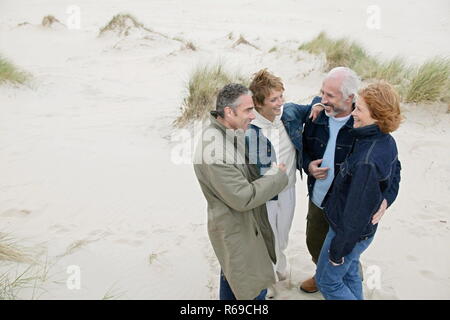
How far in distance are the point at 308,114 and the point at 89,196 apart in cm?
256

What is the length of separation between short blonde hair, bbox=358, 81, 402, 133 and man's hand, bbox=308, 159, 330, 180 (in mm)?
577

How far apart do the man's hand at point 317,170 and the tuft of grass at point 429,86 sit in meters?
4.00

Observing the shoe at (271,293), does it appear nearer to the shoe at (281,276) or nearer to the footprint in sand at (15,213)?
the shoe at (281,276)

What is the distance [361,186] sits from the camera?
1.86 metres

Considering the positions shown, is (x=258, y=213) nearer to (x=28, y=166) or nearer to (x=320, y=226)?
(x=320, y=226)

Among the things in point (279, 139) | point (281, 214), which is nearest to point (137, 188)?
point (281, 214)

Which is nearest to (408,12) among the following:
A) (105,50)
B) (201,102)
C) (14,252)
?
(105,50)

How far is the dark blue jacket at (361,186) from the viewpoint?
1855mm

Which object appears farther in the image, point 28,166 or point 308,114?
point 28,166

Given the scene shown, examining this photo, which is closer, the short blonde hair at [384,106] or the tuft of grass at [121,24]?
the short blonde hair at [384,106]

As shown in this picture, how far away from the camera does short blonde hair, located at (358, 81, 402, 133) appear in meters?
1.89

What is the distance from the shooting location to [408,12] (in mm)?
16828

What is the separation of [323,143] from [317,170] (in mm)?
187

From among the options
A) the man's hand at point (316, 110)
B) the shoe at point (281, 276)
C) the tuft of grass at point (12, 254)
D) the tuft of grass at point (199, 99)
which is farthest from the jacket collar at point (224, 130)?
the tuft of grass at point (199, 99)
